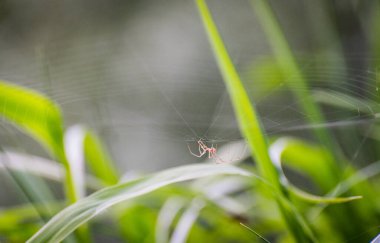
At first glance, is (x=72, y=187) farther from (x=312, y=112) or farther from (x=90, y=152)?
(x=312, y=112)

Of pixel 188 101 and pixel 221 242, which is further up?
pixel 188 101

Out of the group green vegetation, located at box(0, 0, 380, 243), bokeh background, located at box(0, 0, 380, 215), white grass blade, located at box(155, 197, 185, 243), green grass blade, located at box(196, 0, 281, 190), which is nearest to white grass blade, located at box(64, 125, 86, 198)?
green vegetation, located at box(0, 0, 380, 243)

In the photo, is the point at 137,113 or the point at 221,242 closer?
the point at 221,242

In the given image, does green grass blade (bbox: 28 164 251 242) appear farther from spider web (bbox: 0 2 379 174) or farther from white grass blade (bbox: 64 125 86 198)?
spider web (bbox: 0 2 379 174)

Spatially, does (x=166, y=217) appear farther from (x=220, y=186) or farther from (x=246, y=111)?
(x=246, y=111)

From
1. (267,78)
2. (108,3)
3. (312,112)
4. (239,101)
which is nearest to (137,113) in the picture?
(108,3)

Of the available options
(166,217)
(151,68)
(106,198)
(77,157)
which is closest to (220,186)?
(166,217)
